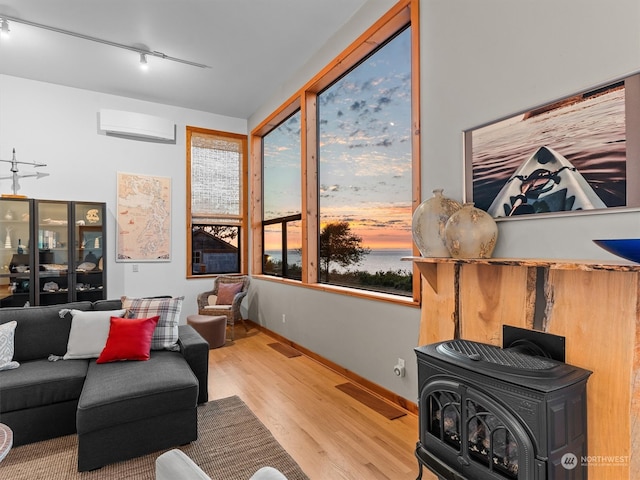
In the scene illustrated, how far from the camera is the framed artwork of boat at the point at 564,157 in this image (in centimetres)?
153

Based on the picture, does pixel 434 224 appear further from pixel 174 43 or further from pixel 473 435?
pixel 174 43

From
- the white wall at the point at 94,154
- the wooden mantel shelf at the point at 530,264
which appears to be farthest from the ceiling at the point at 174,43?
the wooden mantel shelf at the point at 530,264

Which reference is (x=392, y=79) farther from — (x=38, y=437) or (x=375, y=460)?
(x=38, y=437)

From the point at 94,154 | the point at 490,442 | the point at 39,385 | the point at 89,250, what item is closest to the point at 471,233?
the point at 490,442

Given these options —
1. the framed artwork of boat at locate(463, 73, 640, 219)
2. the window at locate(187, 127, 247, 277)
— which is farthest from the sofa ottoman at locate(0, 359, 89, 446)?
the window at locate(187, 127, 247, 277)

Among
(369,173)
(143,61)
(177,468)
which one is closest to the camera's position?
(177,468)

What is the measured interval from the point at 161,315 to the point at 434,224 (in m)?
2.29

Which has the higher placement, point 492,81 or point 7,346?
point 492,81

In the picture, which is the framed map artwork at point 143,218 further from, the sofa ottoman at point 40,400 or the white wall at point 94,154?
the sofa ottoman at point 40,400

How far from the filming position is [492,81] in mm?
2076

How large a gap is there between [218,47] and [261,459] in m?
3.84

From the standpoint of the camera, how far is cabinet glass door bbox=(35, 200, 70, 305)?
13.9ft

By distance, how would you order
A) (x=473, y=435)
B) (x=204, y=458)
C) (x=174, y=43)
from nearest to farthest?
1. (x=473, y=435)
2. (x=204, y=458)
3. (x=174, y=43)

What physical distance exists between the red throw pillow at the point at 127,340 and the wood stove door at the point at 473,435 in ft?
6.66
